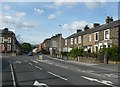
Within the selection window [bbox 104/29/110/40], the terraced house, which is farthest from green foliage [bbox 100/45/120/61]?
window [bbox 104/29/110/40]

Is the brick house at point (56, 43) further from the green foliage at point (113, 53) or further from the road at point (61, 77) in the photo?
the road at point (61, 77)

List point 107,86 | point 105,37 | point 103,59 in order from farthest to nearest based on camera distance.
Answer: point 105,37 → point 103,59 → point 107,86

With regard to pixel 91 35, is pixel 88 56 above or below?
below

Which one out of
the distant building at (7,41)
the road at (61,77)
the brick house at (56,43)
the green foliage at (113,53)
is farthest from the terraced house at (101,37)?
the distant building at (7,41)

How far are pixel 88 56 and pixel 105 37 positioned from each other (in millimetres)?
7464

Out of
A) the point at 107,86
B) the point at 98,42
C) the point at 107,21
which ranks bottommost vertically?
the point at 107,86

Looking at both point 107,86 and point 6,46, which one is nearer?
point 107,86

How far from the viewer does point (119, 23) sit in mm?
51531

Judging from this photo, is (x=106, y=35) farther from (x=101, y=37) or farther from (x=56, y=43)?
(x=56, y=43)

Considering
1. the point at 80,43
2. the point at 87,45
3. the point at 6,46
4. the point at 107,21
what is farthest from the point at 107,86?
the point at 6,46

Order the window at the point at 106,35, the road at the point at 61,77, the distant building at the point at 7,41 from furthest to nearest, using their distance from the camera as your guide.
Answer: the distant building at the point at 7,41, the window at the point at 106,35, the road at the point at 61,77

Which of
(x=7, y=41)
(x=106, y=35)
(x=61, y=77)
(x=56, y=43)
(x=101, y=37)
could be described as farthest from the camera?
(x=56, y=43)

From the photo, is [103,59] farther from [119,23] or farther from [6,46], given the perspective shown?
[6,46]

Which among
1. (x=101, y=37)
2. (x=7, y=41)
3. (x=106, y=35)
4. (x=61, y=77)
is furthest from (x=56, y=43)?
(x=61, y=77)
